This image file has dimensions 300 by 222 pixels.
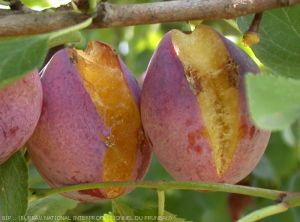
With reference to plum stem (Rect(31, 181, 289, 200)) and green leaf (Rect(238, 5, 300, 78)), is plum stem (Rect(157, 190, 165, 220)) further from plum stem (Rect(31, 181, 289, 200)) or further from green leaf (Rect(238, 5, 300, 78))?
green leaf (Rect(238, 5, 300, 78))

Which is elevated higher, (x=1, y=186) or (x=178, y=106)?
(x=178, y=106)

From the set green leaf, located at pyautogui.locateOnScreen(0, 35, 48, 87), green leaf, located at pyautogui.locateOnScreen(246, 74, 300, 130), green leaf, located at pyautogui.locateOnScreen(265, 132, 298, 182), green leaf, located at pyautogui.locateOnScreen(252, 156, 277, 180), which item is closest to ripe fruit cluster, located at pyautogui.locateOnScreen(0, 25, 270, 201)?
green leaf, located at pyautogui.locateOnScreen(0, 35, 48, 87)

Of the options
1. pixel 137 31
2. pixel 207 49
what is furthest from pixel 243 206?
pixel 207 49

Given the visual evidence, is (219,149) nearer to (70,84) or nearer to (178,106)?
(178,106)

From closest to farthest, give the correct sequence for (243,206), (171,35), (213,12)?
(213,12) → (171,35) → (243,206)

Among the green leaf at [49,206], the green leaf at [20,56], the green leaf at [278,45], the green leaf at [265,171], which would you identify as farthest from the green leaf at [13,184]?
the green leaf at [265,171]

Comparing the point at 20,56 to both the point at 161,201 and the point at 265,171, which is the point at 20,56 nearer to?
the point at 161,201

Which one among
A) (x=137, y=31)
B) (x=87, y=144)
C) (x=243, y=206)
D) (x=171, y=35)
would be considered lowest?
(x=243, y=206)
